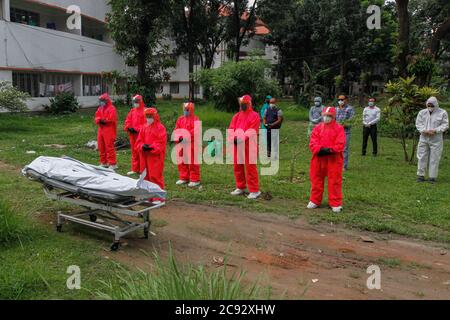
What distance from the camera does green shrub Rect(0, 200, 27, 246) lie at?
5.67m

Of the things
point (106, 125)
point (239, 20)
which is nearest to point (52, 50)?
point (239, 20)

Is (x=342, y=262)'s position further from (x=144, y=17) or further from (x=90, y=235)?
(x=144, y=17)

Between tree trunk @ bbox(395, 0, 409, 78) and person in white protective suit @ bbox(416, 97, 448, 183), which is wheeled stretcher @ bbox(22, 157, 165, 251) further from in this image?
tree trunk @ bbox(395, 0, 409, 78)

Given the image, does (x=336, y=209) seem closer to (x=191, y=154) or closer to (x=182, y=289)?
(x=191, y=154)

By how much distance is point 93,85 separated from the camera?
32.1m

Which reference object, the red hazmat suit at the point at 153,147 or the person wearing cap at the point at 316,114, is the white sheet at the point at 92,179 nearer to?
the red hazmat suit at the point at 153,147

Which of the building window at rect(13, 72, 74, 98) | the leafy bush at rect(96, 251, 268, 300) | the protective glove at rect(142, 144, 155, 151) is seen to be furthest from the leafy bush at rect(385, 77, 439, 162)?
the building window at rect(13, 72, 74, 98)

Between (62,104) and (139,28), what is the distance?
652cm

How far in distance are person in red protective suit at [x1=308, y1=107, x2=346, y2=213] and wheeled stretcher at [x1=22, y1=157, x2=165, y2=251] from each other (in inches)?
119

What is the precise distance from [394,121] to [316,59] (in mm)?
29447

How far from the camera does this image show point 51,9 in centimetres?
2720

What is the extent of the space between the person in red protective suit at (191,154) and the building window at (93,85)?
2300 centimetres

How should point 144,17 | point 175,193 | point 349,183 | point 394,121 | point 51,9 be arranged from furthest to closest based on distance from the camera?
point 51,9 → point 144,17 → point 394,121 → point 349,183 → point 175,193
